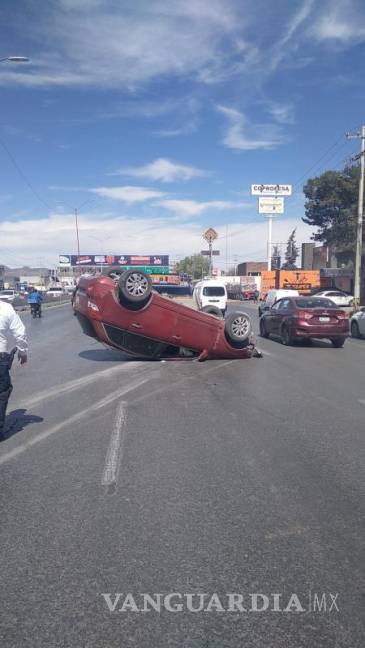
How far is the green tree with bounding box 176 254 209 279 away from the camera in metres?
136

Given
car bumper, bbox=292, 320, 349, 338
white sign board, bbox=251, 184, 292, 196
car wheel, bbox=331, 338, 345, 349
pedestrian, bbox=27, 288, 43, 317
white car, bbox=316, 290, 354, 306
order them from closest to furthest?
car bumper, bbox=292, 320, 349, 338 < car wheel, bbox=331, 338, 345, 349 < pedestrian, bbox=27, 288, 43, 317 < white car, bbox=316, 290, 354, 306 < white sign board, bbox=251, 184, 292, 196

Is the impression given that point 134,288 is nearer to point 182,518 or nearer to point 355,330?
point 182,518

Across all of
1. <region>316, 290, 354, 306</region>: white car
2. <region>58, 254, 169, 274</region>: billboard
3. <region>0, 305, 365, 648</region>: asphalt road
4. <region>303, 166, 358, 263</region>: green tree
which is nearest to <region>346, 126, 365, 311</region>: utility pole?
<region>316, 290, 354, 306</region>: white car

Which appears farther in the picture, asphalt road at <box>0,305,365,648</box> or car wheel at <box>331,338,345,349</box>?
car wheel at <box>331,338,345,349</box>

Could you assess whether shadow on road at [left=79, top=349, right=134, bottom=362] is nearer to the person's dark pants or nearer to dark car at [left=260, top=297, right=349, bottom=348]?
dark car at [left=260, top=297, right=349, bottom=348]

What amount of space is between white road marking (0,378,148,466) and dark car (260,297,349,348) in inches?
256

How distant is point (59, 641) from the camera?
270 centimetres

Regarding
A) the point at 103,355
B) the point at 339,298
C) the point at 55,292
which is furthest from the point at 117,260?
the point at 103,355

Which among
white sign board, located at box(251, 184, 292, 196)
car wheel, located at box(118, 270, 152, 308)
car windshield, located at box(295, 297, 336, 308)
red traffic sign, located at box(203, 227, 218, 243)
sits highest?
white sign board, located at box(251, 184, 292, 196)

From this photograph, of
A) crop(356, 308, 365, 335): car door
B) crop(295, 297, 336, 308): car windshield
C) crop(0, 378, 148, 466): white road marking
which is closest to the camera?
crop(0, 378, 148, 466): white road marking

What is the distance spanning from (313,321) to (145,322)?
596 cm

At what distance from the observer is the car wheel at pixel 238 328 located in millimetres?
12039

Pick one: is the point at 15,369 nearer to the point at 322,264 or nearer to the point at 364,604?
the point at 364,604

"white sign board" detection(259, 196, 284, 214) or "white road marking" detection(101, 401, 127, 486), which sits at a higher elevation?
"white sign board" detection(259, 196, 284, 214)
